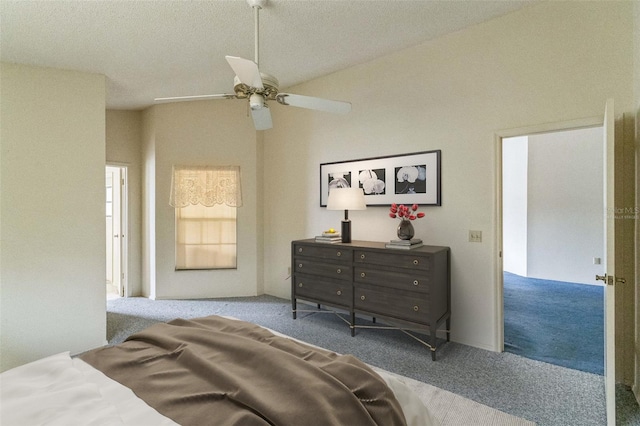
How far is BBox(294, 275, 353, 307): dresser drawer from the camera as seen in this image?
342 centimetres

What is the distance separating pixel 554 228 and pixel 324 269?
16.4ft

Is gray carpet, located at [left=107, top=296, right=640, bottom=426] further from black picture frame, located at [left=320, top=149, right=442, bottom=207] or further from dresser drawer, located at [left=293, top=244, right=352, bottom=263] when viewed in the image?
black picture frame, located at [left=320, top=149, right=442, bottom=207]

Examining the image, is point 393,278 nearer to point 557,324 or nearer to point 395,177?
point 395,177

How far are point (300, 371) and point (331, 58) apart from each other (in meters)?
3.36

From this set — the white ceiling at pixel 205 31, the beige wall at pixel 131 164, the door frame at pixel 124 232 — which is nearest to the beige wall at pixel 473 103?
the white ceiling at pixel 205 31

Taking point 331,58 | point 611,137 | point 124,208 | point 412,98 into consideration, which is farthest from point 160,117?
point 611,137

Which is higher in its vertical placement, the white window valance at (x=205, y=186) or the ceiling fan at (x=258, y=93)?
the ceiling fan at (x=258, y=93)

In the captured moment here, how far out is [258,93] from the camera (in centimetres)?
217

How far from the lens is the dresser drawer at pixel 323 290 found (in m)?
3.42

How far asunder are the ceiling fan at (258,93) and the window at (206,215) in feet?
8.08

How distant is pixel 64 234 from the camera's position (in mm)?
3230

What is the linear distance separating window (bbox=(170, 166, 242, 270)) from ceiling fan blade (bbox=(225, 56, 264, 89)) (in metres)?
3.01

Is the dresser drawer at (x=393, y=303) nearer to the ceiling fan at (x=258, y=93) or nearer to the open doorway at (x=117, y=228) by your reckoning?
the ceiling fan at (x=258, y=93)

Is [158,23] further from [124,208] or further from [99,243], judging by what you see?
[124,208]
